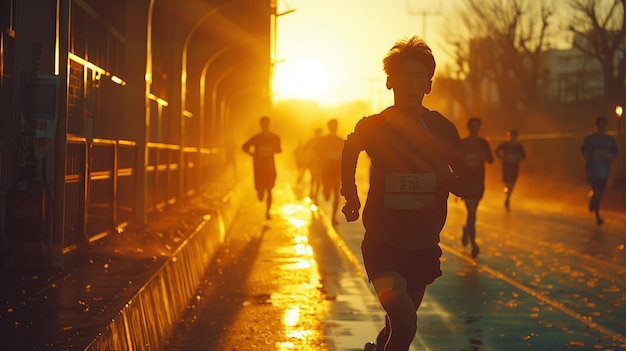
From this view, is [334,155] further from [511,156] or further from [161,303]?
[161,303]

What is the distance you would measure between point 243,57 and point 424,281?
34615mm

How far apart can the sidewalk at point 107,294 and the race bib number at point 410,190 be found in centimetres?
169

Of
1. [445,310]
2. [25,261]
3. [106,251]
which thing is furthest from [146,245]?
[445,310]

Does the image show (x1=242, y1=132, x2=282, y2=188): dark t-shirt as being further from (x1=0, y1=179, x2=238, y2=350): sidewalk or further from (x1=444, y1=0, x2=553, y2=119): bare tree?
(x1=444, y1=0, x2=553, y2=119): bare tree

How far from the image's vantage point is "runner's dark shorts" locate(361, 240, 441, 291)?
6.74 metres

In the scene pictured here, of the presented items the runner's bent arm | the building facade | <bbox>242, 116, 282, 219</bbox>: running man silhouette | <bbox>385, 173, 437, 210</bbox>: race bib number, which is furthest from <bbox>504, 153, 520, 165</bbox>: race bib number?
<bbox>385, 173, 437, 210</bbox>: race bib number

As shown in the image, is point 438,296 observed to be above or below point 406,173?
below

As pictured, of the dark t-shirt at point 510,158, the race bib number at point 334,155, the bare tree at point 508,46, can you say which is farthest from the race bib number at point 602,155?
the bare tree at point 508,46

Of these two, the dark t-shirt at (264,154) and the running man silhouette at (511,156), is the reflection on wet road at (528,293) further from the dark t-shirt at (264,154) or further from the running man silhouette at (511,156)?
the running man silhouette at (511,156)

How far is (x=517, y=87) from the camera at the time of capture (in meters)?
85.6

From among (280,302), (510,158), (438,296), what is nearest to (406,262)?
(280,302)

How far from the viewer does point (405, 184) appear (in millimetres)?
6730

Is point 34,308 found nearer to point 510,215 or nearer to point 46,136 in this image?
point 46,136

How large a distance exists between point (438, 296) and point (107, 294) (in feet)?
13.8
